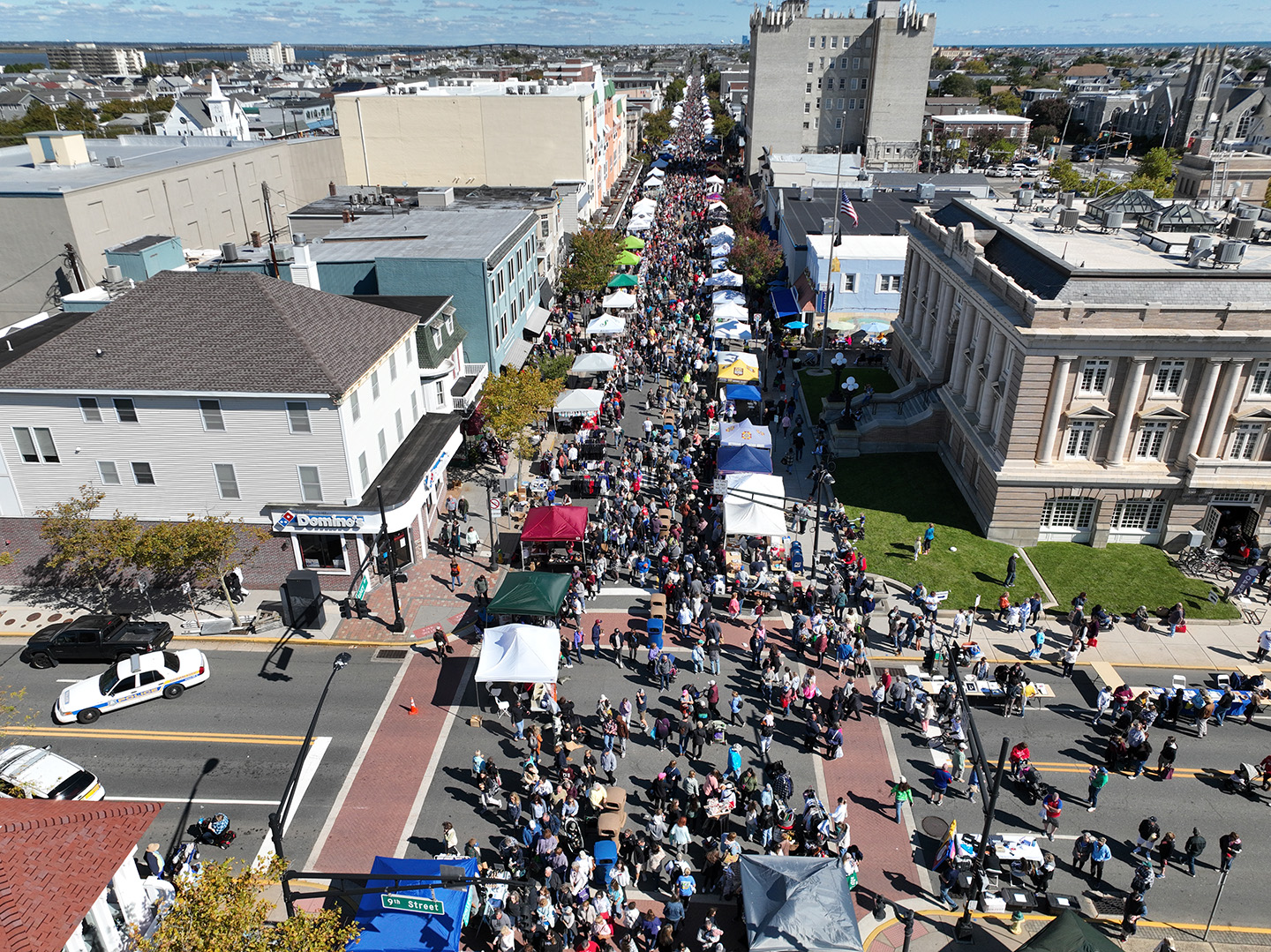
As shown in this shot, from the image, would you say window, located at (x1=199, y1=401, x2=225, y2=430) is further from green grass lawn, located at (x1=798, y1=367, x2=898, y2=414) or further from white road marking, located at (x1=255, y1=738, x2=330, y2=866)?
green grass lawn, located at (x1=798, y1=367, x2=898, y2=414)

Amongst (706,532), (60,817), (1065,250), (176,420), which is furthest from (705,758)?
(1065,250)

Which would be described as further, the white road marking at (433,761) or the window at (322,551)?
the window at (322,551)

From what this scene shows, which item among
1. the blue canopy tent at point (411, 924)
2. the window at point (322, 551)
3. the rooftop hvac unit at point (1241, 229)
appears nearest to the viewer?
the blue canopy tent at point (411, 924)

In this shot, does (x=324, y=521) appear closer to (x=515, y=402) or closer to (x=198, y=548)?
(x=198, y=548)

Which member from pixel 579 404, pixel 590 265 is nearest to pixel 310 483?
pixel 579 404

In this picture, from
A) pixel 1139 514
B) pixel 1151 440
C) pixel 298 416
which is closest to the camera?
pixel 298 416

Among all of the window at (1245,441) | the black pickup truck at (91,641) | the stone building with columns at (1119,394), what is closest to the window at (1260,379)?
the stone building with columns at (1119,394)

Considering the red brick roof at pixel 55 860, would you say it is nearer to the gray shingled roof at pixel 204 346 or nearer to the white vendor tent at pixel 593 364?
the gray shingled roof at pixel 204 346
